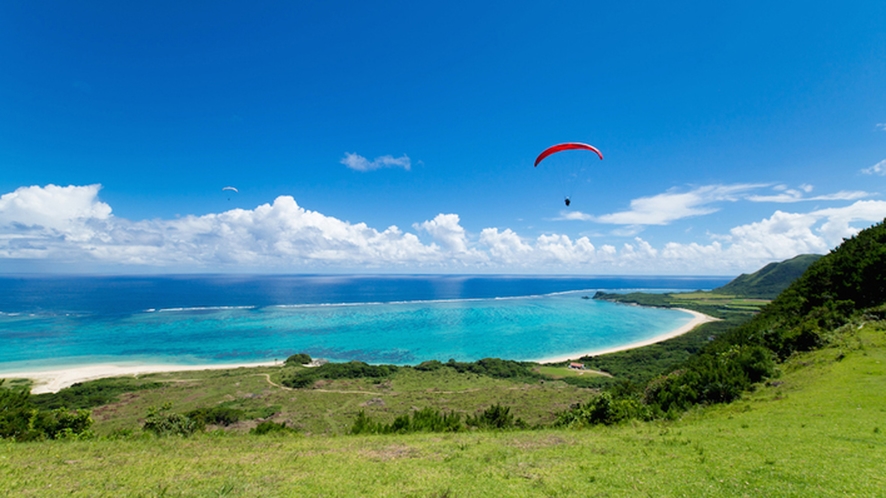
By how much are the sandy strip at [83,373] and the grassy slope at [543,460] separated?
152 feet

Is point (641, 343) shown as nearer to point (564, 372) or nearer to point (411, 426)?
point (564, 372)

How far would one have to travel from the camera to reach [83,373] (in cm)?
5084

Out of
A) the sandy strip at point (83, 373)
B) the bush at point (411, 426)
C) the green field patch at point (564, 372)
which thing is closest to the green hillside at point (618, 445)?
the bush at point (411, 426)

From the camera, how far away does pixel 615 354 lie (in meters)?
64.6

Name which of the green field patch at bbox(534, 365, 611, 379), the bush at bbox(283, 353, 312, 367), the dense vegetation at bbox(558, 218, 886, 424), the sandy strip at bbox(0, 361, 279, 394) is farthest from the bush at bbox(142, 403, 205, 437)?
the green field patch at bbox(534, 365, 611, 379)

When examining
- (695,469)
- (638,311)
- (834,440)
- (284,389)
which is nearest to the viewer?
(695,469)

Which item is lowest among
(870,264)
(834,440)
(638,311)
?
(638,311)

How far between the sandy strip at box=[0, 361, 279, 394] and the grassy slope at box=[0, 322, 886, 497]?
46413 mm

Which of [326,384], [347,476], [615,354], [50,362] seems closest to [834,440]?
[347,476]

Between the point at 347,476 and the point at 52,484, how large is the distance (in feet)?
26.7

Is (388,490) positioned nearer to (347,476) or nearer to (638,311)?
(347,476)

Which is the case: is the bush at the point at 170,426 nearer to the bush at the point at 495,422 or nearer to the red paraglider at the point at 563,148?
the bush at the point at 495,422

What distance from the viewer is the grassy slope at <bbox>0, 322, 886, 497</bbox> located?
9.20 meters

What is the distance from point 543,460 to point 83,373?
69.9 metres
